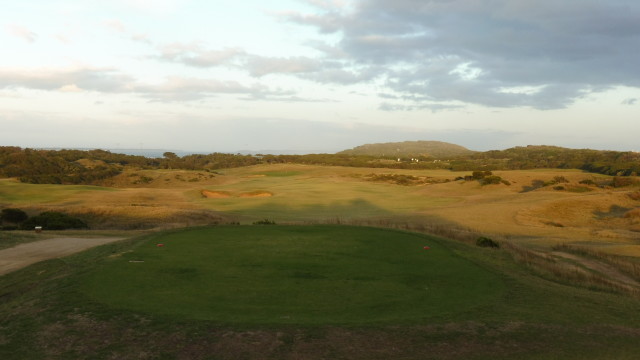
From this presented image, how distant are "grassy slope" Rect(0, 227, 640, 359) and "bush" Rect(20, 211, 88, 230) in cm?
1904

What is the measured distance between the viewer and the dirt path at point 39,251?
46.2ft

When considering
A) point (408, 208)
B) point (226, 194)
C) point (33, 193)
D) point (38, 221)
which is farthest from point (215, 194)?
point (38, 221)

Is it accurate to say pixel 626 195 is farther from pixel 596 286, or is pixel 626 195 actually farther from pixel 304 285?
pixel 304 285

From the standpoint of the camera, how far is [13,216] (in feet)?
93.1

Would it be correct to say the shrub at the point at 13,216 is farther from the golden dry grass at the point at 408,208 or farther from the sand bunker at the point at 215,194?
the sand bunker at the point at 215,194

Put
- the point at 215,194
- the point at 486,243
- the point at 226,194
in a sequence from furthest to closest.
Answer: the point at 226,194, the point at 215,194, the point at 486,243

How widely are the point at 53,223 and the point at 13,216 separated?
446 centimetres

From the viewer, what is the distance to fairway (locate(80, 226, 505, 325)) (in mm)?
7930

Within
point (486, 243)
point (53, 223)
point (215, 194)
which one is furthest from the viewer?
point (215, 194)

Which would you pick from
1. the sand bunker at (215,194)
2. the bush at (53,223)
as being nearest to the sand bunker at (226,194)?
the sand bunker at (215,194)

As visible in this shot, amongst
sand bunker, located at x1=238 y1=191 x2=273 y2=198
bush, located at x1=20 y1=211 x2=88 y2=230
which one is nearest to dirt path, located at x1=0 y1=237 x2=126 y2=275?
bush, located at x1=20 y1=211 x2=88 y2=230

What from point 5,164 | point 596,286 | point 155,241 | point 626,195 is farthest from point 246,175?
point 596,286

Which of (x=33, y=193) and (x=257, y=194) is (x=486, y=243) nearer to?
(x=257, y=194)

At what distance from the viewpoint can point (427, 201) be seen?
1822 inches
